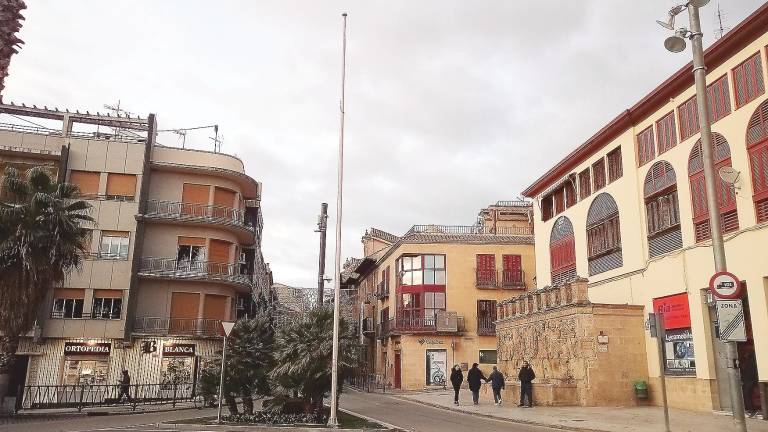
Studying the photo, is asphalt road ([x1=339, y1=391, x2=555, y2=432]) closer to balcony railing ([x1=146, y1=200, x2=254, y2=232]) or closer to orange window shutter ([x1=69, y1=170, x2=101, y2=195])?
balcony railing ([x1=146, y1=200, x2=254, y2=232])

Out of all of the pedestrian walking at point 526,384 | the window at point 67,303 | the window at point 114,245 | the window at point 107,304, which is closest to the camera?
the pedestrian walking at point 526,384

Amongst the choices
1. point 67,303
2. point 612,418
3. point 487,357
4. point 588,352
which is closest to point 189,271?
point 67,303

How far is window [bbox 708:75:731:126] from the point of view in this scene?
1959 centimetres

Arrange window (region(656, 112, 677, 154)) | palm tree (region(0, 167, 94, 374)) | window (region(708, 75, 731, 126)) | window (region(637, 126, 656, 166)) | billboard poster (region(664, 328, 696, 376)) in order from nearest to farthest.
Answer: window (region(708, 75, 731, 126)) → palm tree (region(0, 167, 94, 374)) → billboard poster (region(664, 328, 696, 376)) → window (region(656, 112, 677, 154)) → window (region(637, 126, 656, 166))

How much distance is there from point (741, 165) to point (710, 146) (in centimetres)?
1019

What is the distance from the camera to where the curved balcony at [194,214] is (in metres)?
35.0

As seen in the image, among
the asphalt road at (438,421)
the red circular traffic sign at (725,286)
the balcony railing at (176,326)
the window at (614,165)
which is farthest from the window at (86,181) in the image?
the red circular traffic sign at (725,286)

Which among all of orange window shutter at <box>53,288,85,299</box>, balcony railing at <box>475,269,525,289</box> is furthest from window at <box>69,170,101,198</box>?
balcony railing at <box>475,269,525,289</box>

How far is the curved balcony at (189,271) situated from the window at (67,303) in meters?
3.42

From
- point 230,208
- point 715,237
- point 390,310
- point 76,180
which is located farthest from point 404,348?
point 715,237

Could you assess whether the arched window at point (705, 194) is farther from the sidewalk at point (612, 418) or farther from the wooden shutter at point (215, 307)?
the wooden shutter at point (215, 307)

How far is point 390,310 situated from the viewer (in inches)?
1919

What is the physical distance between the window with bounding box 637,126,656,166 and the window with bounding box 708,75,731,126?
3.76 meters

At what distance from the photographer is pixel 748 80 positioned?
61.5 feet
